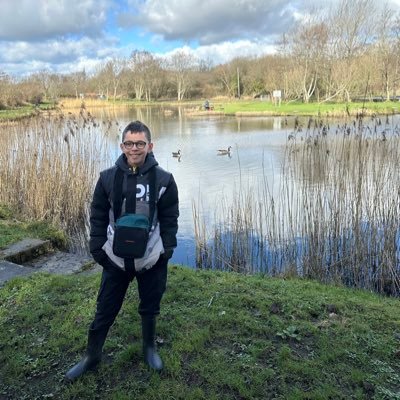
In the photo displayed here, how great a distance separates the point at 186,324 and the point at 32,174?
21.1 ft

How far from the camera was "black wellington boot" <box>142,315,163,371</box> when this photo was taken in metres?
2.91

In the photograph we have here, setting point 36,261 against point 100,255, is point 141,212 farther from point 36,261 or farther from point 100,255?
point 36,261

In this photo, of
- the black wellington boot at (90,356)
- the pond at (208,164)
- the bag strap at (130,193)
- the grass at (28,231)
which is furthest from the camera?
the pond at (208,164)

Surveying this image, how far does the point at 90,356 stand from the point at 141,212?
110cm

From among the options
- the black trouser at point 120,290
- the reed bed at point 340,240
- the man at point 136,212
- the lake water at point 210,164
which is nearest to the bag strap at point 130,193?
the man at point 136,212

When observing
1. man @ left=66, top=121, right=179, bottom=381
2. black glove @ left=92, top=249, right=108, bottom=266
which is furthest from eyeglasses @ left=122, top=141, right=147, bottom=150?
black glove @ left=92, top=249, right=108, bottom=266

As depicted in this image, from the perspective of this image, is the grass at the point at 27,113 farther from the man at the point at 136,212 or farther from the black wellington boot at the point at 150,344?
the black wellington boot at the point at 150,344

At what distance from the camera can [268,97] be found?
54594 millimetres

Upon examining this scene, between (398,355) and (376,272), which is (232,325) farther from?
(376,272)

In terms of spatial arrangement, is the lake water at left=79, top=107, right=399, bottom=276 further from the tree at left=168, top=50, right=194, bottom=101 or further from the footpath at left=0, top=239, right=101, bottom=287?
the tree at left=168, top=50, right=194, bottom=101

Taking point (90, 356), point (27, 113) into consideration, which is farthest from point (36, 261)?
point (27, 113)

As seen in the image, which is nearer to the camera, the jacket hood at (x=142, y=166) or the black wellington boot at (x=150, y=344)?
the jacket hood at (x=142, y=166)

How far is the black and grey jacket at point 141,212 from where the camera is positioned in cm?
265

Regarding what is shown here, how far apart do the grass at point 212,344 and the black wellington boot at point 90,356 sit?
6cm
